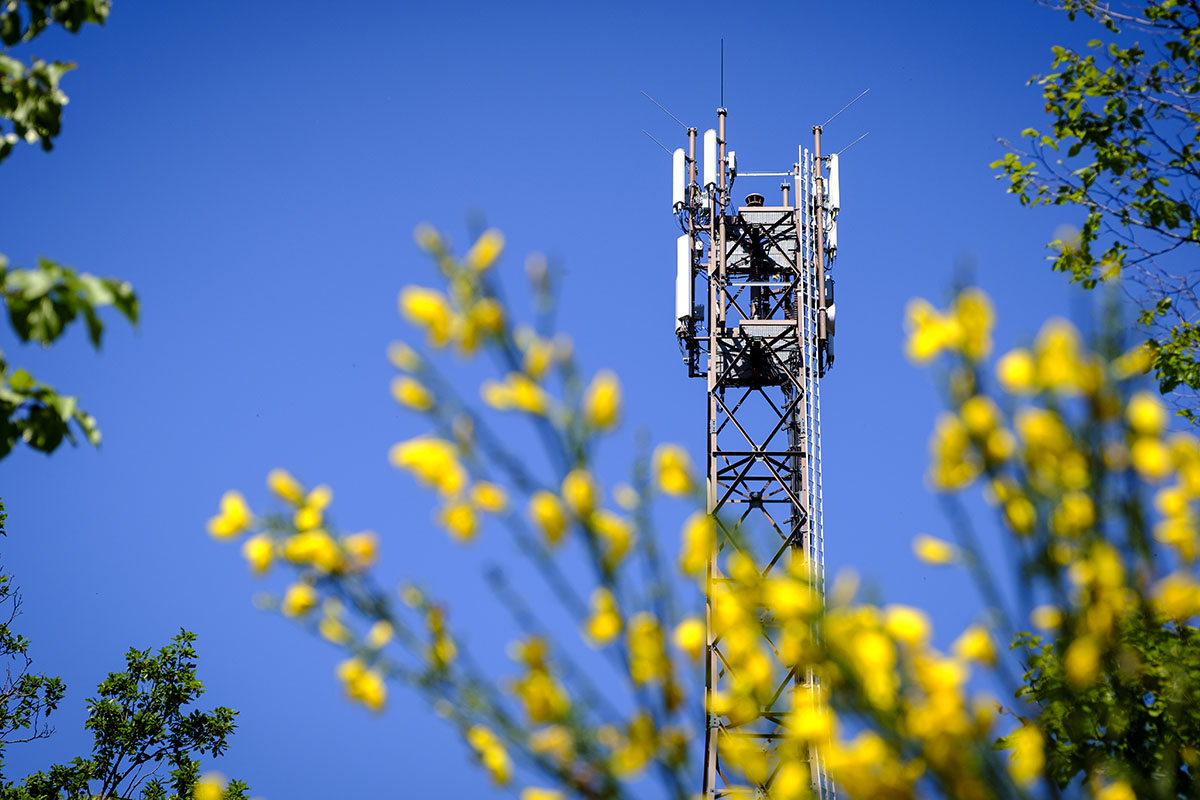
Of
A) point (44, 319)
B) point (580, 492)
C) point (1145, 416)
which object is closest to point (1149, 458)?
point (1145, 416)

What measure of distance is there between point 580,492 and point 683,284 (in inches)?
323

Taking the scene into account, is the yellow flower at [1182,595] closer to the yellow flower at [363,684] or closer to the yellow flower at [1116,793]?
the yellow flower at [1116,793]

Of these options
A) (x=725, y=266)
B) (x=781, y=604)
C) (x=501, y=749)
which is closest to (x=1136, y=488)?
(x=781, y=604)

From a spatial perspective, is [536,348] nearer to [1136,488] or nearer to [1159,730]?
[1136,488]

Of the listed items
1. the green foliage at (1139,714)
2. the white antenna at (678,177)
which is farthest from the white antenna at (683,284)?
the green foliage at (1139,714)

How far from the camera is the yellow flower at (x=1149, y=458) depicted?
3.28ft

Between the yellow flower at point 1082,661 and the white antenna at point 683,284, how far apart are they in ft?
26.4

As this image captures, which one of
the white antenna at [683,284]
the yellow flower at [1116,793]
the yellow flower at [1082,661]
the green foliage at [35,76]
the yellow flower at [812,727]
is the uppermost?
the white antenna at [683,284]

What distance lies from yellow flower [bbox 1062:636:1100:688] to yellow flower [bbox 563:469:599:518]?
0.54m

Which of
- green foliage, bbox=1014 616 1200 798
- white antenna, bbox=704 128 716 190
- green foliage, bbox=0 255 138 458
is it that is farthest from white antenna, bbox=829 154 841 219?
green foliage, bbox=0 255 138 458

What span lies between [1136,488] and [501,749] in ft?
2.58

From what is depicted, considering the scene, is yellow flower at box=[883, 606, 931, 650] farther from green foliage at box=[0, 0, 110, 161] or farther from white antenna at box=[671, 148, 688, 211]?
white antenna at box=[671, 148, 688, 211]

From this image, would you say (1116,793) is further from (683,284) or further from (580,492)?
(683,284)

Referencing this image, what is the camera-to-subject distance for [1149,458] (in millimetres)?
→ 1000
